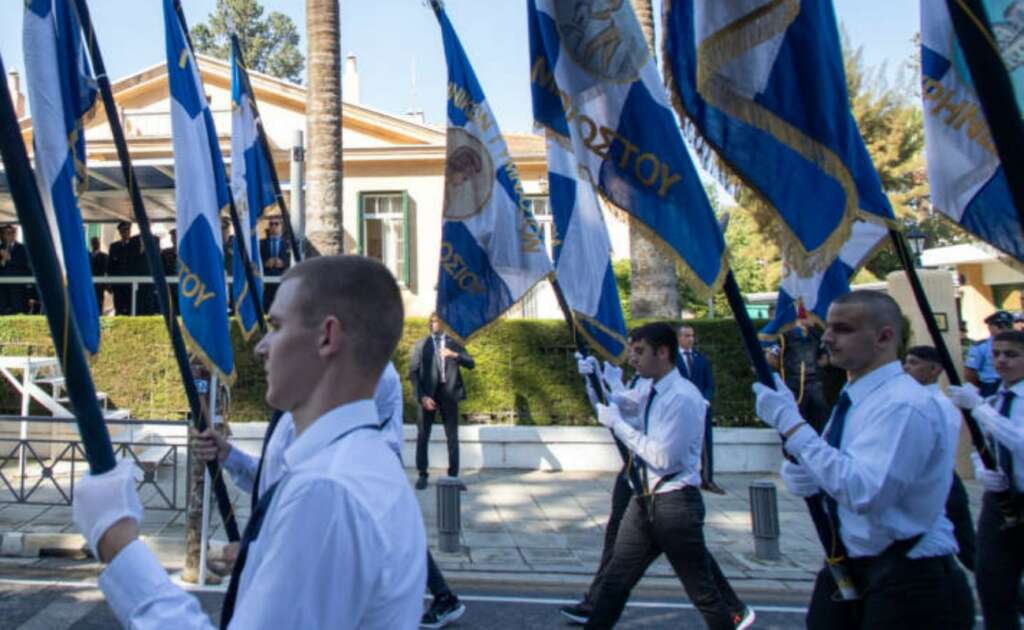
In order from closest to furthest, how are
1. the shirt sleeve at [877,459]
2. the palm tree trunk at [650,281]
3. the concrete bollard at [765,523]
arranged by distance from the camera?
the shirt sleeve at [877,459]
the concrete bollard at [765,523]
the palm tree trunk at [650,281]

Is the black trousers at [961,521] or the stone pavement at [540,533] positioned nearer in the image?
the black trousers at [961,521]

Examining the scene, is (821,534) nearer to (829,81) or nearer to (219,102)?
(829,81)

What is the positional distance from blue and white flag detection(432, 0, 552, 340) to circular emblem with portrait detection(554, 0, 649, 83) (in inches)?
76.2

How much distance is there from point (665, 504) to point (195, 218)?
10.3 ft

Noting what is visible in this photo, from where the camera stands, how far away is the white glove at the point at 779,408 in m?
3.04

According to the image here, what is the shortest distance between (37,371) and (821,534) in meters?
11.0

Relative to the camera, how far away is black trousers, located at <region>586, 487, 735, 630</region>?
416 cm

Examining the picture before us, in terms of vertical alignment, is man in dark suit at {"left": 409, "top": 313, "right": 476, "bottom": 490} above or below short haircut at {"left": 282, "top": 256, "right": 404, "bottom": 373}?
below

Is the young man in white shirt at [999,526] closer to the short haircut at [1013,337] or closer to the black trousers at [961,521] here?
the short haircut at [1013,337]

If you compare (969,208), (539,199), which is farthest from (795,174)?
(539,199)

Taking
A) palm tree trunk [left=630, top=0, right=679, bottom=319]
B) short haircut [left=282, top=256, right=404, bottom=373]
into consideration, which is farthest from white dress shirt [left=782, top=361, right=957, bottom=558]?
palm tree trunk [left=630, top=0, right=679, bottom=319]

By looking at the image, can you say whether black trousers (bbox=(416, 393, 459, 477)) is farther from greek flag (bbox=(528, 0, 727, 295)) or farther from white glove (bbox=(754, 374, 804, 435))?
white glove (bbox=(754, 374, 804, 435))

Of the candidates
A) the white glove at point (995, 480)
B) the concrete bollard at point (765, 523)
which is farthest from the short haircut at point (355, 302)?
the concrete bollard at point (765, 523)

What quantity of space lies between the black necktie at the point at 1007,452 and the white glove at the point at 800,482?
5.74 feet
